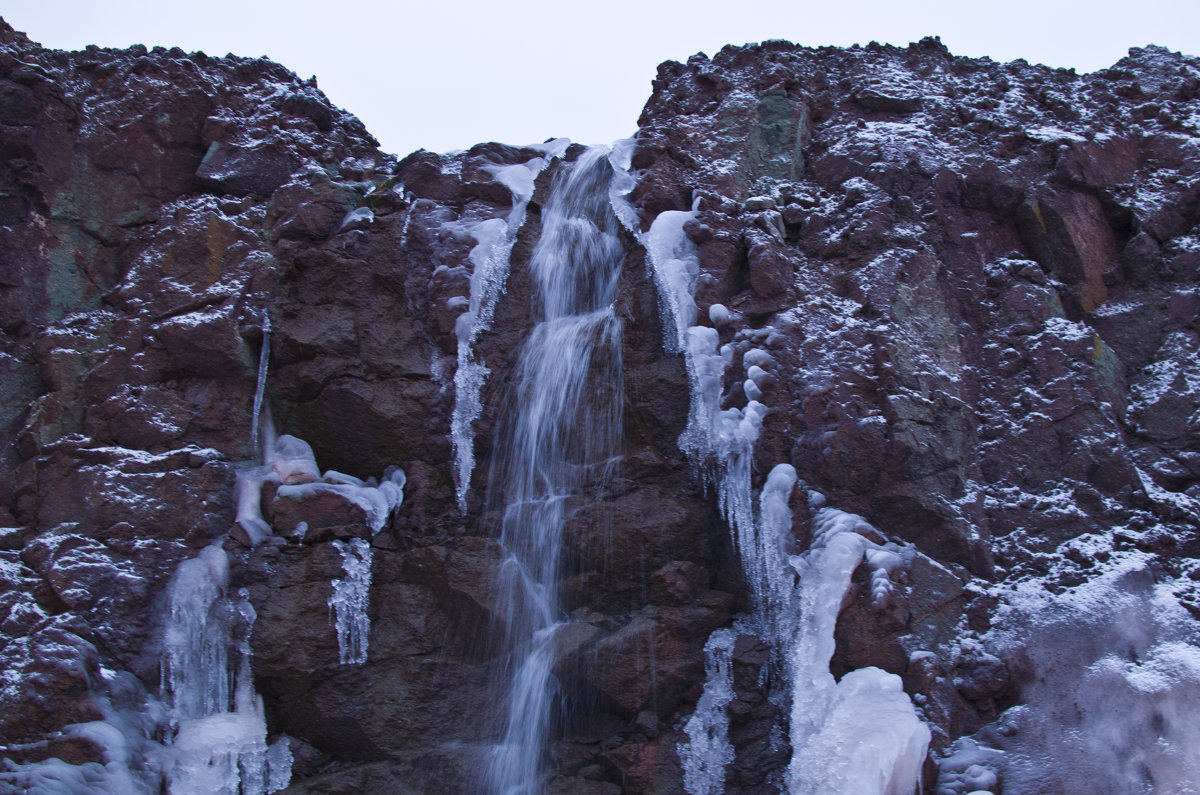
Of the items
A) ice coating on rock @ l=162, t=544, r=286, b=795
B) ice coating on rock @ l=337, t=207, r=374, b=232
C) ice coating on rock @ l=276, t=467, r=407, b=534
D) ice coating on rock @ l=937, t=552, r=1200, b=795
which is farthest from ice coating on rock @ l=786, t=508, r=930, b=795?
ice coating on rock @ l=337, t=207, r=374, b=232

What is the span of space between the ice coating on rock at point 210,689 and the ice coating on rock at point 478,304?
203 cm

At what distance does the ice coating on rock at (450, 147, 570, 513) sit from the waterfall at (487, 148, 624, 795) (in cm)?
29

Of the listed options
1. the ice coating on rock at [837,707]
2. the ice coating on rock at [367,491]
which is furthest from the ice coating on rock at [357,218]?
the ice coating on rock at [837,707]

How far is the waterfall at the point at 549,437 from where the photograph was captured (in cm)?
669

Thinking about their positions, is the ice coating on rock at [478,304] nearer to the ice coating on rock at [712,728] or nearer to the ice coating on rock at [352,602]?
the ice coating on rock at [352,602]

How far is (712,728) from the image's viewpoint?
6.32 metres

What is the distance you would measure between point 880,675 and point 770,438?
1.99 metres

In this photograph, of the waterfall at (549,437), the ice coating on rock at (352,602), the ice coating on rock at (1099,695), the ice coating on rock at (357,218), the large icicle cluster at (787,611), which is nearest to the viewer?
the ice coating on rock at (1099,695)

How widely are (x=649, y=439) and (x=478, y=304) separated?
2.20 m

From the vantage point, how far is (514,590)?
712 centimetres

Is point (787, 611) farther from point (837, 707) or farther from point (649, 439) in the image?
point (649, 439)

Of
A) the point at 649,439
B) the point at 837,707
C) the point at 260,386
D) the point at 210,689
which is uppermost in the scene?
the point at 260,386

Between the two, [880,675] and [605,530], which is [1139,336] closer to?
[880,675]

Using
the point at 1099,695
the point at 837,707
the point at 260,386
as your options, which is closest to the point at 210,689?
the point at 260,386
